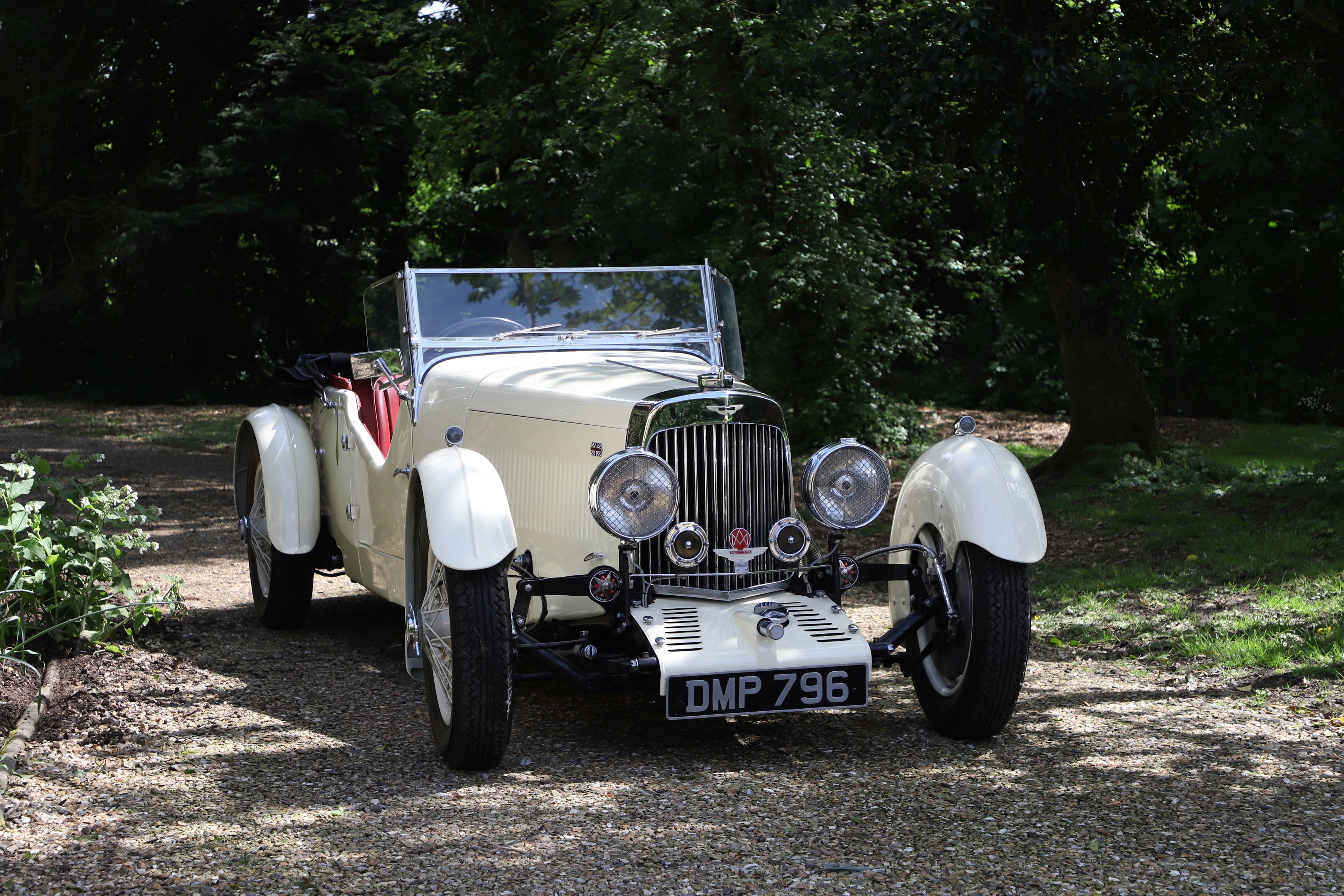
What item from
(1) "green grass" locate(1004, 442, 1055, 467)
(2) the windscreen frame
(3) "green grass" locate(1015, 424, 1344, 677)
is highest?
(2) the windscreen frame

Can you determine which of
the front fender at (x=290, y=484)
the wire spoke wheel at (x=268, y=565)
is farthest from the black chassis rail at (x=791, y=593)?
the wire spoke wheel at (x=268, y=565)

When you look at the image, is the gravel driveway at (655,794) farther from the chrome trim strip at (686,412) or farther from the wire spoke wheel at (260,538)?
the chrome trim strip at (686,412)

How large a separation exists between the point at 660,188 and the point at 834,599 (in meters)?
11.9

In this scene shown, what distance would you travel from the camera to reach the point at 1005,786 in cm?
389

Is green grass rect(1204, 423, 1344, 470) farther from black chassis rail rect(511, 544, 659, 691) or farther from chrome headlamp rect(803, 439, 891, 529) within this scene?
black chassis rail rect(511, 544, 659, 691)

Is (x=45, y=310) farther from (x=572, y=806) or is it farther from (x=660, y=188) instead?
(x=572, y=806)

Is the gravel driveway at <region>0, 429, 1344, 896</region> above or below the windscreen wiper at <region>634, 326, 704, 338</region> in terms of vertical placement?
below

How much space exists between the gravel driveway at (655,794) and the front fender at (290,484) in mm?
717

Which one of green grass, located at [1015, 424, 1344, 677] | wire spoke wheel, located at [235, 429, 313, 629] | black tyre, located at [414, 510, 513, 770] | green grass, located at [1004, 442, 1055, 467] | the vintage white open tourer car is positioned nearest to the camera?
black tyre, located at [414, 510, 513, 770]

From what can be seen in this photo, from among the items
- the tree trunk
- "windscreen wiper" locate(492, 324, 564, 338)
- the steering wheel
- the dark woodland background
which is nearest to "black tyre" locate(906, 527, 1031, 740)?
"windscreen wiper" locate(492, 324, 564, 338)

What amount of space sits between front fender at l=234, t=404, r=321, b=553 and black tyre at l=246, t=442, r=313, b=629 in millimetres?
79

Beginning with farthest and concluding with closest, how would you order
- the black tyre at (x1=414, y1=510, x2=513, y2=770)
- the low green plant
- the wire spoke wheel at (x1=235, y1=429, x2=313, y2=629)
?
1. the wire spoke wheel at (x1=235, y1=429, x2=313, y2=629)
2. the low green plant
3. the black tyre at (x1=414, y1=510, x2=513, y2=770)

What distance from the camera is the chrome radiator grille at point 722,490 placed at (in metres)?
4.37

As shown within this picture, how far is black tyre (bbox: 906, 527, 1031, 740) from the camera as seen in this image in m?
4.19
